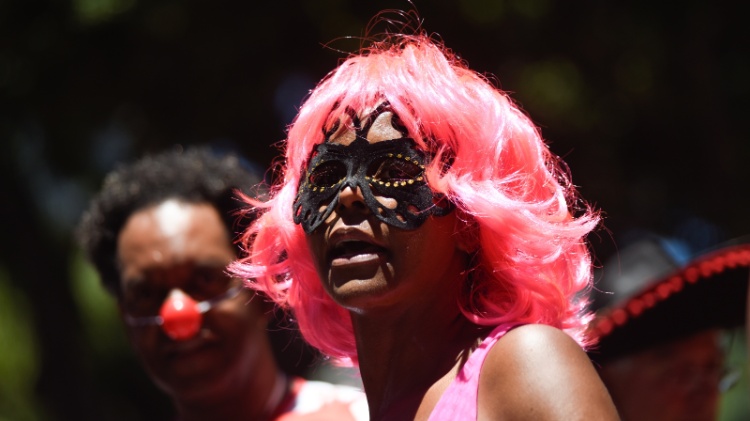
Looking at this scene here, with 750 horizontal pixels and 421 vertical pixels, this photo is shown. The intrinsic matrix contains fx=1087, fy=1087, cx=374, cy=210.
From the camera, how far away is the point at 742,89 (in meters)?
7.41

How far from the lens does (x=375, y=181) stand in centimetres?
250

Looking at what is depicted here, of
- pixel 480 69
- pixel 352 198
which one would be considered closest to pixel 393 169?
pixel 352 198

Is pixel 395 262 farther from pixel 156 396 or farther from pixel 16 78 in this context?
pixel 156 396

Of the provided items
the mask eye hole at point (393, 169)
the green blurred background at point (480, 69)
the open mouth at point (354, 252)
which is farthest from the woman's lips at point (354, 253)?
the green blurred background at point (480, 69)

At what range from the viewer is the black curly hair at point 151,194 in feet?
14.1

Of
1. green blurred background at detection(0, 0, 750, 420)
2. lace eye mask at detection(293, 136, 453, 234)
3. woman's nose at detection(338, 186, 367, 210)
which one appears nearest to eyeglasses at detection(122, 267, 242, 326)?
lace eye mask at detection(293, 136, 453, 234)

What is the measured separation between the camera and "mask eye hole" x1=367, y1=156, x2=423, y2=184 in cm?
252

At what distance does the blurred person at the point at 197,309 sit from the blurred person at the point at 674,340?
3.14 feet

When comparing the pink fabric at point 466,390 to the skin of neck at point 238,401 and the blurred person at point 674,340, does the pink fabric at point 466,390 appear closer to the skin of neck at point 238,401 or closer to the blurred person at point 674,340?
the blurred person at point 674,340

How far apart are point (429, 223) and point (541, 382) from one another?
509mm

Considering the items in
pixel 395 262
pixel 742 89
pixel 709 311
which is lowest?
pixel 742 89

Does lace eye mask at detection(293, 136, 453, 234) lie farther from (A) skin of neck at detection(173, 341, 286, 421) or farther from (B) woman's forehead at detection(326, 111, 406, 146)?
(A) skin of neck at detection(173, 341, 286, 421)

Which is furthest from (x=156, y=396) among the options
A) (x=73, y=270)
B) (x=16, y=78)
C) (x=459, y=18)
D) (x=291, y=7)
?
(x=459, y=18)

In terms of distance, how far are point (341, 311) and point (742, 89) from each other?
5.27 meters
